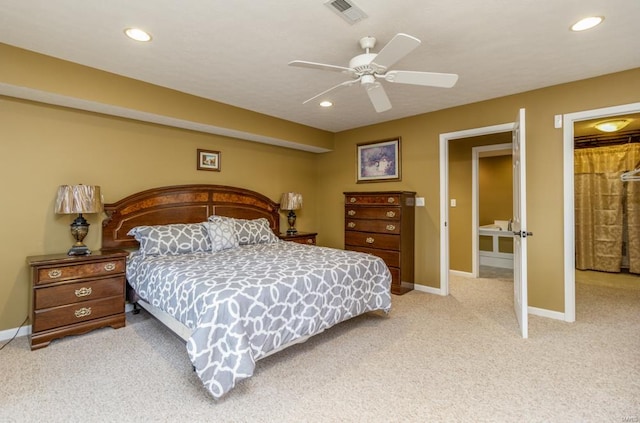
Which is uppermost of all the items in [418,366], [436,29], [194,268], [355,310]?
[436,29]

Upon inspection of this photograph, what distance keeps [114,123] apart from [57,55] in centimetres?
86

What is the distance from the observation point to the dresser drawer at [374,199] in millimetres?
4191

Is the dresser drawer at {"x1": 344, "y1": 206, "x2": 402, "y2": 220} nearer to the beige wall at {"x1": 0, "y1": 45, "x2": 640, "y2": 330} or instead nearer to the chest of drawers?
the chest of drawers

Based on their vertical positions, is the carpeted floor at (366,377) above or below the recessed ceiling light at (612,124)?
below

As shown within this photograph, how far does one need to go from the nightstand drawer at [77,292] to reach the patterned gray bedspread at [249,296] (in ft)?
0.60

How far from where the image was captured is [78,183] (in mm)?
3227

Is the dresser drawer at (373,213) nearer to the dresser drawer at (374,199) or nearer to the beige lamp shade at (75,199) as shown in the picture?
the dresser drawer at (374,199)

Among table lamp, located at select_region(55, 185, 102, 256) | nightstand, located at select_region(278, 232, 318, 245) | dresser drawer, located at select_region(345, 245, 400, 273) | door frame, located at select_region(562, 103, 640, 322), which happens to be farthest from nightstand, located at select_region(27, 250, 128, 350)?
door frame, located at select_region(562, 103, 640, 322)

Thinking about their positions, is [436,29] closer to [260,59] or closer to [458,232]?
[260,59]

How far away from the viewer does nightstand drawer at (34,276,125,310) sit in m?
2.65

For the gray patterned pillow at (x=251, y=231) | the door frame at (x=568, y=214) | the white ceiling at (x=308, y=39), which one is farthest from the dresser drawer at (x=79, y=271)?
the door frame at (x=568, y=214)

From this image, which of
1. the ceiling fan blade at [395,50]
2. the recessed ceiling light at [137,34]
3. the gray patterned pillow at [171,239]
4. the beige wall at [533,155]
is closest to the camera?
the ceiling fan blade at [395,50]

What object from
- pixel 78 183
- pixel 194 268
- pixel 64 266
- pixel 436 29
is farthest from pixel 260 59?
→ pixel 64 266

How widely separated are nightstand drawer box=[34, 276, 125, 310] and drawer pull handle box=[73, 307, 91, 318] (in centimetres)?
8
